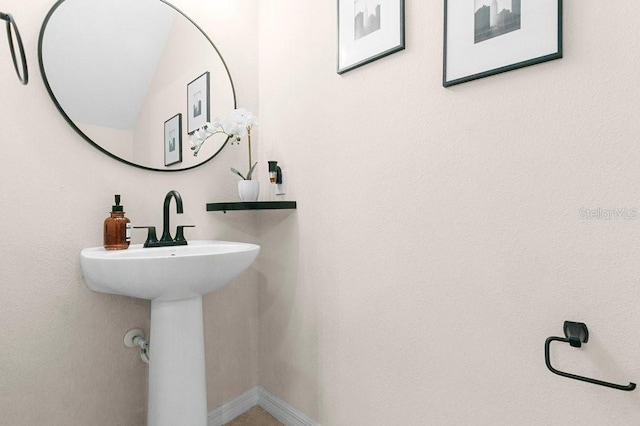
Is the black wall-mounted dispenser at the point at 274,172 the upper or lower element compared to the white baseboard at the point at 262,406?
upper

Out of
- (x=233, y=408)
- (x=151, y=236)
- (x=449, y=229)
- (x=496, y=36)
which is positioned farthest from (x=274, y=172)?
(x=233, y=408)

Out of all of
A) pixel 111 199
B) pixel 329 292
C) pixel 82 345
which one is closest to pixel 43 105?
pixel 111 199

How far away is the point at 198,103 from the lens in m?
1.55

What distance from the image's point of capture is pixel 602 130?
837 mm

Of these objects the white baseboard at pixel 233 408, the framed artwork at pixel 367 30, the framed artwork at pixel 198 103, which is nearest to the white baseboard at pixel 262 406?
the white baseboard at pixel 233 408

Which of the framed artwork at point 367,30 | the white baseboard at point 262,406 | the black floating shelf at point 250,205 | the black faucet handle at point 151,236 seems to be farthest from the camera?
the white baseboard at point 262,406

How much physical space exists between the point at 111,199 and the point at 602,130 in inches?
59.6

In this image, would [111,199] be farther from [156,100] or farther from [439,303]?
[439,303]

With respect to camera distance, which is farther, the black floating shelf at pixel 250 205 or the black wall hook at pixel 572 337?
the black floating shelf at pixel 250 205

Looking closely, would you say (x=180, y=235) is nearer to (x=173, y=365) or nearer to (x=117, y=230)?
(x=117, y=230)

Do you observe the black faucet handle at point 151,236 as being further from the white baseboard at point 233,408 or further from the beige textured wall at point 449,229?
the white baseboard at point 233,408

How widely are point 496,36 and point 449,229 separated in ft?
→ 1.81

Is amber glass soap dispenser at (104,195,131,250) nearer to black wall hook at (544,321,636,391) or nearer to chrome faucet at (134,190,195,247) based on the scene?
chrome faucet at (134,190,195,247)

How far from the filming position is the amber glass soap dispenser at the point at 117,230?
124 cm
